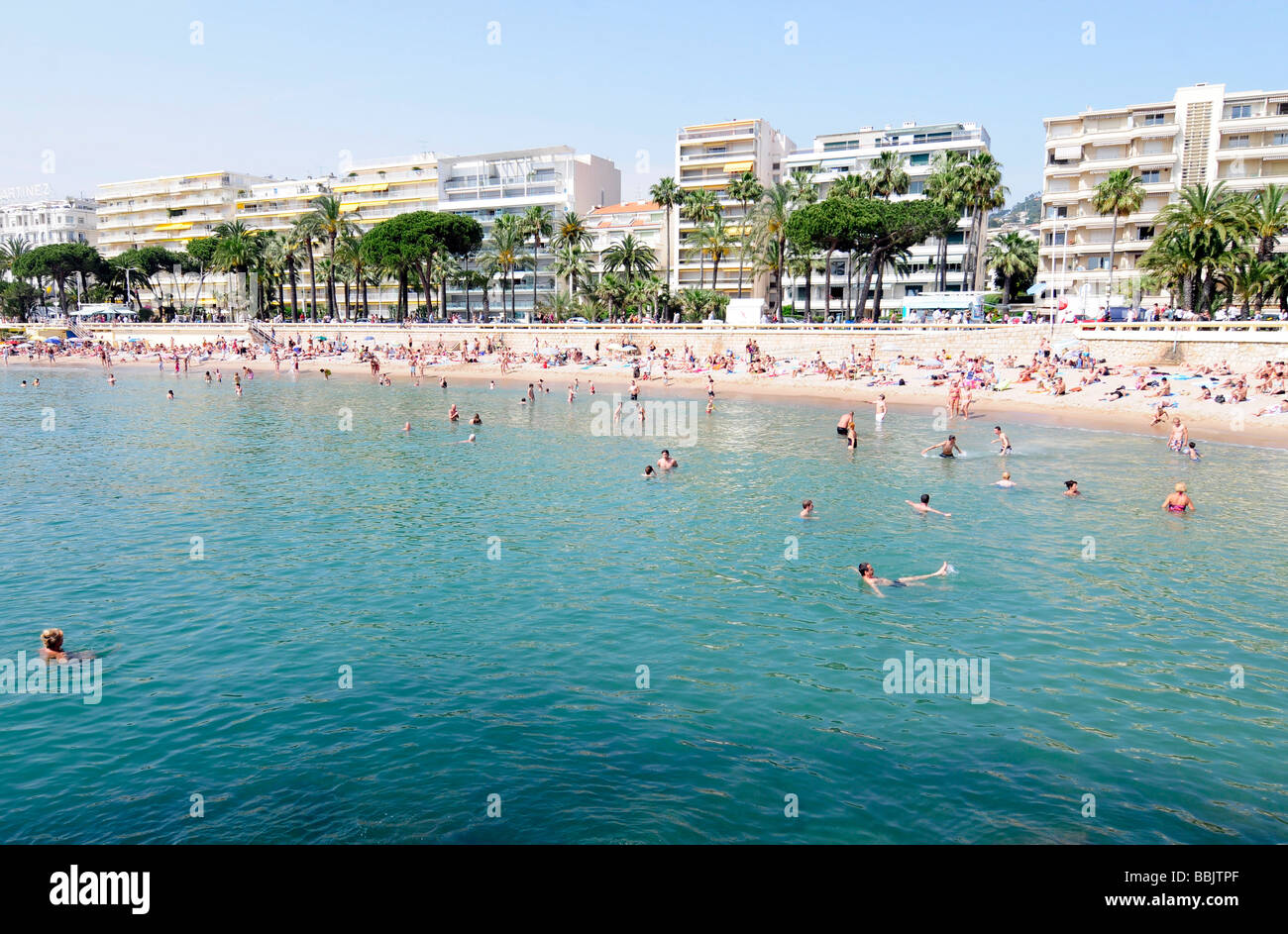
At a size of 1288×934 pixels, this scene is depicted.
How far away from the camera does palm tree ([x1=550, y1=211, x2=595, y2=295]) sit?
83438 millimetres

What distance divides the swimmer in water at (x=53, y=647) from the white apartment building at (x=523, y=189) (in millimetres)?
89282

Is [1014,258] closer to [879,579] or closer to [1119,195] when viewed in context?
[1119,195]

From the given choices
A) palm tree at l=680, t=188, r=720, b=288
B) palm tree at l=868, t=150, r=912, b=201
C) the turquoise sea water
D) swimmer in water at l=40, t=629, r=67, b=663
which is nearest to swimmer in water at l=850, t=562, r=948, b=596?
the turquoise sea water

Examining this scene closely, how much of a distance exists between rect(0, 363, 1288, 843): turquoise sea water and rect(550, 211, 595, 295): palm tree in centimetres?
5770

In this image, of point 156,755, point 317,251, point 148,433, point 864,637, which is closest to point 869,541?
point 864,637

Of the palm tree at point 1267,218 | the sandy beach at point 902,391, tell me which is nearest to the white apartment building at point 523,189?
the sandy beach at point 902,391

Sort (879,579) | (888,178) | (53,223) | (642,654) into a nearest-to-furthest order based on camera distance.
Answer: (642,654), (879,579), (888,178), (53,223)

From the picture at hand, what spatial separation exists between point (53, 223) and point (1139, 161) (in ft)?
506

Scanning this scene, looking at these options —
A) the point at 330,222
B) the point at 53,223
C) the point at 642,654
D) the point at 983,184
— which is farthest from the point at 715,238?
the point at 53,223

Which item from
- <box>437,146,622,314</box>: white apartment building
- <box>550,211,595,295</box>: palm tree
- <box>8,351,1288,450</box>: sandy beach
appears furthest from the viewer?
<box>437,146,622,314</box>: white apartment building

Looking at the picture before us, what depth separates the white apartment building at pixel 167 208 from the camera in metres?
130

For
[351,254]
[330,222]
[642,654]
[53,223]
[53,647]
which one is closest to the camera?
[53,647]

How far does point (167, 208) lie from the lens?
5207 inches

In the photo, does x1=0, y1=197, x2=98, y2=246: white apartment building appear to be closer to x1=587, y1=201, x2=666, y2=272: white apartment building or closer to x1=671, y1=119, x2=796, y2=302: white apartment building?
x1=587, y1=201, x2=666, y2=272: white apartment building
